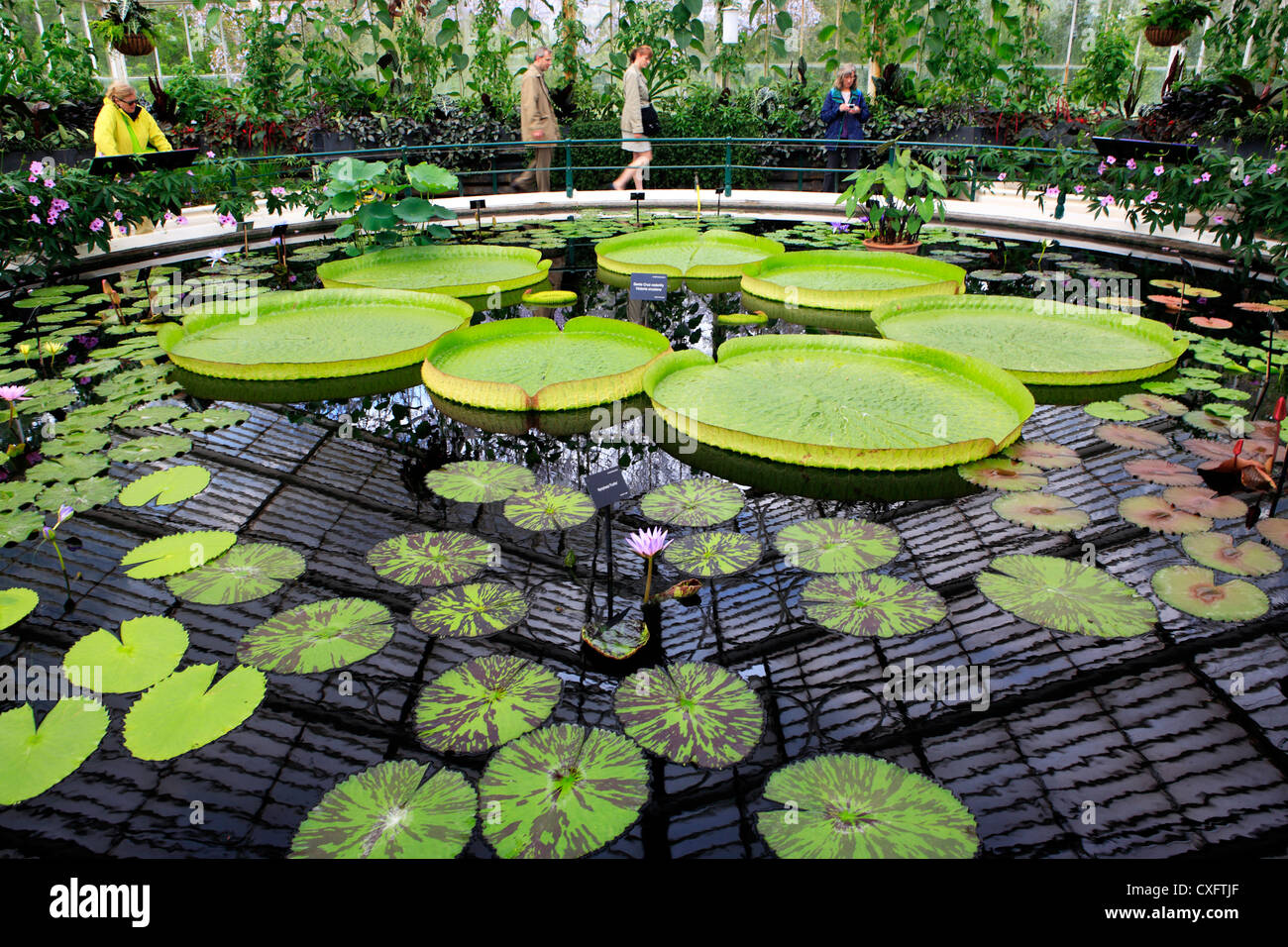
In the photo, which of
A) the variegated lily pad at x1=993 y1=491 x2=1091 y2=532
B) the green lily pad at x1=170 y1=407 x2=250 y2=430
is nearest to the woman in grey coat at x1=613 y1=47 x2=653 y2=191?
the green lily pad at x1=170 y1=407 x2=250 y2=430

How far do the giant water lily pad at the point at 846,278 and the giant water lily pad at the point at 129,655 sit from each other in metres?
3.89

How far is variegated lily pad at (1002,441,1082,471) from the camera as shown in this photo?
9.70 feet

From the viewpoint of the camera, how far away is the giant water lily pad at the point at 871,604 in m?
2.11

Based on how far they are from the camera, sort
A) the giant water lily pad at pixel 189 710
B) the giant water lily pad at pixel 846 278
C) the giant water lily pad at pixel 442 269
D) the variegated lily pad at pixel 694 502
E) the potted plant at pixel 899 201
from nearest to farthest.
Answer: the giant water lily pad at pixel 189 710 < the variegated lily pad at pixel 694 502 < the giant water lily pad at pixel 846 278 < the giant water lily pad at pixel 442 269 < the potted plant at pixel 899 201

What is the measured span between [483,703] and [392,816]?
0.34m

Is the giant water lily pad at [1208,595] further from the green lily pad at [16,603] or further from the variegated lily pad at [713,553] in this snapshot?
the green lily pad at [16,603]

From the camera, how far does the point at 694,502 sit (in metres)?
2.72

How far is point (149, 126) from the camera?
23.9 ft

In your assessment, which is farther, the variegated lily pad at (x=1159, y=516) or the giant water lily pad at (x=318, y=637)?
the variegated lily pad at (x=1159, y=516)

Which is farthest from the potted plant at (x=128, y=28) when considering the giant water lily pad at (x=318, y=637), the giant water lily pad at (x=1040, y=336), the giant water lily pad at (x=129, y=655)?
the giant water lily pad at (x=318, y=637)

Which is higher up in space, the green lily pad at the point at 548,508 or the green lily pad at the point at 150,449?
the green lily pad at the point at 150,449

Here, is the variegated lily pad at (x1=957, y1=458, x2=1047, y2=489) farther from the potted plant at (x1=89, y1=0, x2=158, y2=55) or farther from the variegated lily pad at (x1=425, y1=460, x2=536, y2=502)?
the potted plant at (x1=89, y1=0, x2=158, y2=55)

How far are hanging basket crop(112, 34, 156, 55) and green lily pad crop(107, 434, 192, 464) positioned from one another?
409 inches
